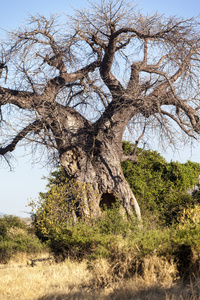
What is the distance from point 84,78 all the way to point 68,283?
30.9 feet

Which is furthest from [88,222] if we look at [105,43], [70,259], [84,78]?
[105,43]

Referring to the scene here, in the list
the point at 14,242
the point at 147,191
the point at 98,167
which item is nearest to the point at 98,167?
the point at 98,167

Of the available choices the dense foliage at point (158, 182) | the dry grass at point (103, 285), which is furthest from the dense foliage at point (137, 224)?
the dry grass at point (103, 285)

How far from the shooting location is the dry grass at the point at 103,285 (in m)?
5.96

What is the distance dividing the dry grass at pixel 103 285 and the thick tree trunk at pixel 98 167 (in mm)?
5421

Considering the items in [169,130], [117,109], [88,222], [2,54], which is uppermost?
[2,54]

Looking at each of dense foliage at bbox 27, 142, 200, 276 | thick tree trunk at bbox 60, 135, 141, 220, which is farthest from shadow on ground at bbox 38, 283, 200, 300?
thick tree trunk at bbox 60, 135, 141, 220

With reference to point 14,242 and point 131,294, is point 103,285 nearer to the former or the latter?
point 131,294

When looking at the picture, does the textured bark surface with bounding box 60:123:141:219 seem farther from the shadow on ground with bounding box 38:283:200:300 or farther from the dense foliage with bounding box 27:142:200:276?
the shadow on ground with bounding box 38:283:200:300

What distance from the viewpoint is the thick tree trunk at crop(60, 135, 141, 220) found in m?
12.9

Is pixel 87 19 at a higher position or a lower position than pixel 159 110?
higher

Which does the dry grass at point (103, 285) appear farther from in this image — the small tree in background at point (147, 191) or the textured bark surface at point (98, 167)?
the textured bark surface at point (98, 167)

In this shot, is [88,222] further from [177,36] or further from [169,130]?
[177,36]

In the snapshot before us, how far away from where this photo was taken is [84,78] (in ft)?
47.9
